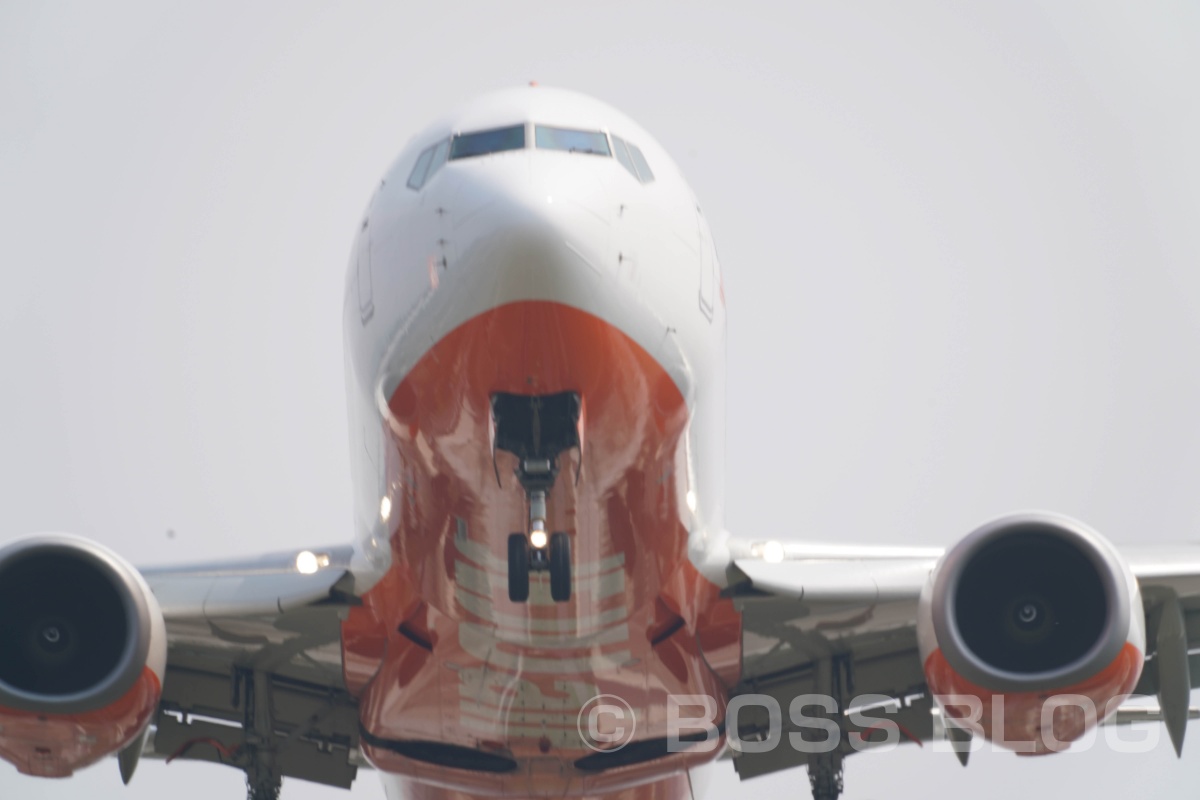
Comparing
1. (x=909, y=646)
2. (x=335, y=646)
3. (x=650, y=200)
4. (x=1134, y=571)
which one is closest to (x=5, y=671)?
(x=335, y=646)

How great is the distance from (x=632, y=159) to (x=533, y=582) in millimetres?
3089

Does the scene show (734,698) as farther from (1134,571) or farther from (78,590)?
(78,590)

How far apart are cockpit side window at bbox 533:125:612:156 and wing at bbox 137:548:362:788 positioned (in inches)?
162

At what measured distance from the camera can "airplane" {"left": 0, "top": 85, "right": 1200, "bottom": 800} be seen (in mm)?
11562

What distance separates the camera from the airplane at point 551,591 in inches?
455

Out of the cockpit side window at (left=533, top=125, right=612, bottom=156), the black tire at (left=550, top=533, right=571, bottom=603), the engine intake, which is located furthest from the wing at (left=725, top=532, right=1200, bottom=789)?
the cockpit side window at (left=533, top=125, right=612, bottom=156)

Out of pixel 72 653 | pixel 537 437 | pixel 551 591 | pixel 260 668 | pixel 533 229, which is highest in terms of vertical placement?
pixel 533 229

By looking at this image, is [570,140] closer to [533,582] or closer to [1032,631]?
[533,582]

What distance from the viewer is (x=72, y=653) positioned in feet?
45.0

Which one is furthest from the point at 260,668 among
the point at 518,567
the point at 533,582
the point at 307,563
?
the point at 518,567

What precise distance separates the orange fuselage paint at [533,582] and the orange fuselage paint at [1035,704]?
1.96 meters

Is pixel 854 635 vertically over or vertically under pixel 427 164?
under

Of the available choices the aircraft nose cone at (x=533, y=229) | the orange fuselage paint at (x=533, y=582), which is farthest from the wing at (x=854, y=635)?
the aircraft nose cone at (x=533, y=229)

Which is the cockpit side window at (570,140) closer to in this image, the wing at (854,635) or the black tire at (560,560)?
the black tire at (560,560)
